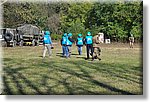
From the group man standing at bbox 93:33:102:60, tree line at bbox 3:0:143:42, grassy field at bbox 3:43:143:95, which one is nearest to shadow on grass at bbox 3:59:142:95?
grassy field at bbox 3:43:143:95

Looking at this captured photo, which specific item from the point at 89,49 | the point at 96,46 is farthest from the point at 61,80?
the point at 89,49

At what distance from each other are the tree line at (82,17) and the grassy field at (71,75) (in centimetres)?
30

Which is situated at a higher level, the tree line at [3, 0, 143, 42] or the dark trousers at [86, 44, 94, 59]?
the tree line at [3, 0, 143, 42]

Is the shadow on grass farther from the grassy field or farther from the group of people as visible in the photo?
the group of people

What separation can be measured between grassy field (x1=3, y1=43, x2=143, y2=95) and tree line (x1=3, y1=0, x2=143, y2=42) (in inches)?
11.7

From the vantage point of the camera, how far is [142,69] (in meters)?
3.25

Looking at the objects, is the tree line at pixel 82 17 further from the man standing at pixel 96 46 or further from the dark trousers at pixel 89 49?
the dark trousers at pixel 89 49

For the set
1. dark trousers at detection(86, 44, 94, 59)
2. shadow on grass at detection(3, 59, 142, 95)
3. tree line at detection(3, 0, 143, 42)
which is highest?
tree line at detection(3, 0, 143, 42)

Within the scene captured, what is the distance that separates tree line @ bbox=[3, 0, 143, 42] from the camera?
3725 millimetres

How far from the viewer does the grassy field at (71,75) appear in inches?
134

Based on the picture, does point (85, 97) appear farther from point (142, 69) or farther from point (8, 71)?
point (8, 71)

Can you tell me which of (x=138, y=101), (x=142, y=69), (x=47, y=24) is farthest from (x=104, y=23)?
(x=138, y=101)

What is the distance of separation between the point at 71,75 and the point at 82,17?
0.78m

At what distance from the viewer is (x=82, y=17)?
3.95 m
